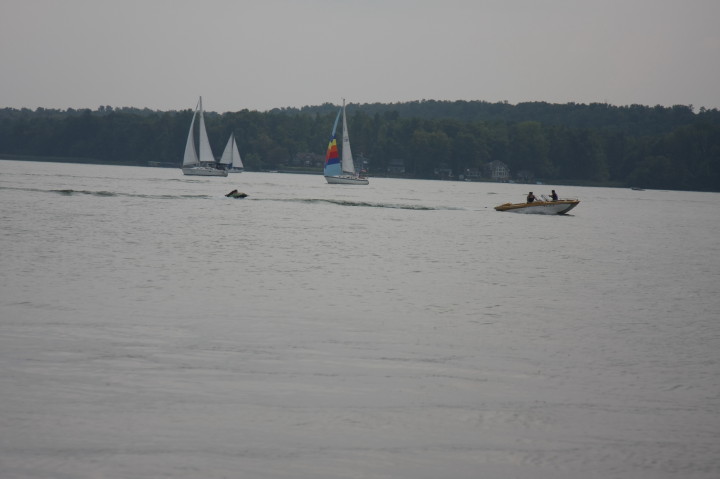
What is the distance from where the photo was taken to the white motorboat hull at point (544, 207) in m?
75.9

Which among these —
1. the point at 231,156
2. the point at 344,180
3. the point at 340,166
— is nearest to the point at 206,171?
the point at 231,156

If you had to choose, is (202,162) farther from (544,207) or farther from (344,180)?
(544,207)

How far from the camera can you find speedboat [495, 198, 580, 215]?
7588cm

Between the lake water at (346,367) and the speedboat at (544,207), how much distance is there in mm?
38670

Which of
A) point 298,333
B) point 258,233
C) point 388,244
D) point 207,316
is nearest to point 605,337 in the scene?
point 298,333

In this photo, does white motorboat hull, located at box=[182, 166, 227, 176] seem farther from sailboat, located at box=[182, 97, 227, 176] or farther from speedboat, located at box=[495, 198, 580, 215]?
speedboat, located at box=[495, 198, 580, 215]

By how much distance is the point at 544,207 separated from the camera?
77062mm

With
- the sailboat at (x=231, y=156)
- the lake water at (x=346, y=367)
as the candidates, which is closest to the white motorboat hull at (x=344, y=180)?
the sailboat at (x=231, y=156)

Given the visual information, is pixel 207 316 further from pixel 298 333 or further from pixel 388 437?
pixel 388 437

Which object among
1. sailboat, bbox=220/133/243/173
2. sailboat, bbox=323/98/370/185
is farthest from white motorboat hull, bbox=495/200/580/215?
sailboat, bbox=220/133/243/173

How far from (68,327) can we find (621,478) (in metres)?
11.7

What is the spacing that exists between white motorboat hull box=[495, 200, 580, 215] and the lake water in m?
38.7

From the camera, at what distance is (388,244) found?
4538cm

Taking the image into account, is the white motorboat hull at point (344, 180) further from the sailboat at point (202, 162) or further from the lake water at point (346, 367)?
the lake water at point (346, 367)
